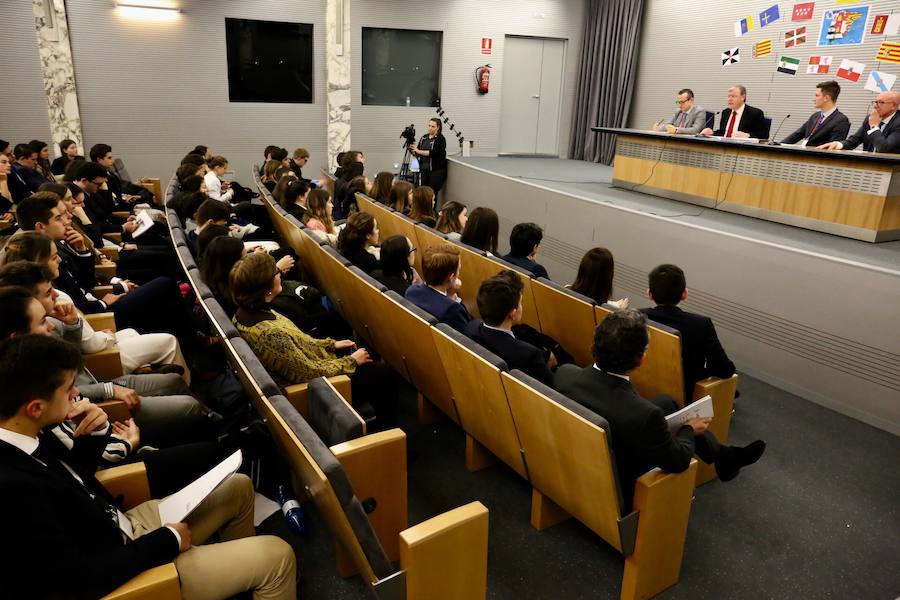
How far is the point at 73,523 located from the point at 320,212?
11.3ft

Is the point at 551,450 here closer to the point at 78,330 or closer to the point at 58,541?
the point at 58,541

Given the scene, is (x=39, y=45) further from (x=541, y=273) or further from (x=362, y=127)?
(x=541, y=273)

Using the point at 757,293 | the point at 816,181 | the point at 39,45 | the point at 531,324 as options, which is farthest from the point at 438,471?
the point at 39,45

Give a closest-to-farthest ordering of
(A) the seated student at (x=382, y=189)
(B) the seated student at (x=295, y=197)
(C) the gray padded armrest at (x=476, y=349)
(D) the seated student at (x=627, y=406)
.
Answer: (D) the seated student at (x=627, y=406) → (C) the gray padded armrest at (x=476, y=349) → (B) the seated student at (x=295, y=197) → (A) the seated student at (x=382, y=189)

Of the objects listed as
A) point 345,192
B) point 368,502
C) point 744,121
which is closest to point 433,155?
point 345,192

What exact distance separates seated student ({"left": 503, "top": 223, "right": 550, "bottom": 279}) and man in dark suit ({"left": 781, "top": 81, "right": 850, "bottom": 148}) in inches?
136

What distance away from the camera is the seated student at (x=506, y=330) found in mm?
2406

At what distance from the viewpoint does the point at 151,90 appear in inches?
334

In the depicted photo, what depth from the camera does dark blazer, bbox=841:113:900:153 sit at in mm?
4840

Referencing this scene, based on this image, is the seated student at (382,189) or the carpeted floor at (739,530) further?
the seated student at (382,189)

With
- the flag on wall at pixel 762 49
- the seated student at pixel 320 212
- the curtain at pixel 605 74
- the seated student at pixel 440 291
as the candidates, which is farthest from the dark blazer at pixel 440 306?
the curtain at pixel 605 74

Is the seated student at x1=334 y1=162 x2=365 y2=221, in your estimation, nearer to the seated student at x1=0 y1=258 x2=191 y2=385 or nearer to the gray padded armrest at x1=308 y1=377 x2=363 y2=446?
the seated student at x1=0 y1=258 x2=191 y2=385

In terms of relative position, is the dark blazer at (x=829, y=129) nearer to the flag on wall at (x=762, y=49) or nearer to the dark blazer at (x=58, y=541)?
the flag on wall at (x=762, y=49)

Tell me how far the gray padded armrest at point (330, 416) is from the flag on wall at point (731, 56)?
7.44 m
